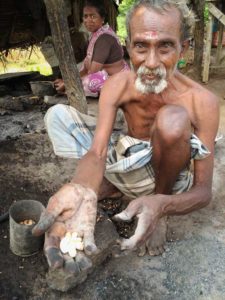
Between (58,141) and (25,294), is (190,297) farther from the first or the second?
(58,141)

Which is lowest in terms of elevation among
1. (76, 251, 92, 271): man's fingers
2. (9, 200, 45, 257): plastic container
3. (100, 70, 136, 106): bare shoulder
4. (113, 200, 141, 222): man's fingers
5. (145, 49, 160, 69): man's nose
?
(9, 200, 45, 257): plastic container

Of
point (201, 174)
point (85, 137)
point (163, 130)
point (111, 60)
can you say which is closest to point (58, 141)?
point (85, 137)

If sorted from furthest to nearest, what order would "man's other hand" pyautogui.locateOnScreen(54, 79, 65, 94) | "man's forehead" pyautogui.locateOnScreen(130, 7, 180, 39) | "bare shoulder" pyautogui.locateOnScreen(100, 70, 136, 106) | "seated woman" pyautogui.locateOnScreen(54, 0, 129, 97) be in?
1. "man's other hand" pyautogui.locateOnScreen(54, 79, 65, 94)
2. "seated woman" pyautogui.locateOnScreen(54, 0, 129, 97)
3. "bare shoulder" pyautogui.locateOnScreen(100, 70, 136, 106)
4. "man's forehead" pyautogui.locateOnScreen(130, 7, 180, 39)

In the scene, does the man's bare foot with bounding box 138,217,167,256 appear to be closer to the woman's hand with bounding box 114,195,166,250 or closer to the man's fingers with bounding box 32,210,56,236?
the woman's hand with bounding box 114,195,166,250

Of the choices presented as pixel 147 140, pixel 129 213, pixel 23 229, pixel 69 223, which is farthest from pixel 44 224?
pixel 147 140

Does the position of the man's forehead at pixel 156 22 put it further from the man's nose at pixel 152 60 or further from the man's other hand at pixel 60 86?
the man's other hand at pixel 60 86

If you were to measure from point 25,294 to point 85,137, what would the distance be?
42.8 inches

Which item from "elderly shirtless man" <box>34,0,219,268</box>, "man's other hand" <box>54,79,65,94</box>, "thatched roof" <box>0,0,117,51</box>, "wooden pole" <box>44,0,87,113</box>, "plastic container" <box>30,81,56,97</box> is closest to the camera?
"elderly shirtless man" <box>34,0,219,268</box>

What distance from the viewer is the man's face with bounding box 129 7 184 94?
2047mm

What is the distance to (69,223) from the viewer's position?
1790mm

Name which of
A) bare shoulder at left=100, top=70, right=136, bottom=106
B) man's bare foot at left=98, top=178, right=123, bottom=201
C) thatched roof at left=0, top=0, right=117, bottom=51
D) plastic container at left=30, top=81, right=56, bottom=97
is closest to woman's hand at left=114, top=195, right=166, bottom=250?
bare shoulder at left=100, top=70, right=136, bottom=106

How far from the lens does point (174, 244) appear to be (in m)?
2.44

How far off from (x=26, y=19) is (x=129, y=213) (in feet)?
17.0

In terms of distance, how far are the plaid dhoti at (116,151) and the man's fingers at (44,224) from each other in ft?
2.56
